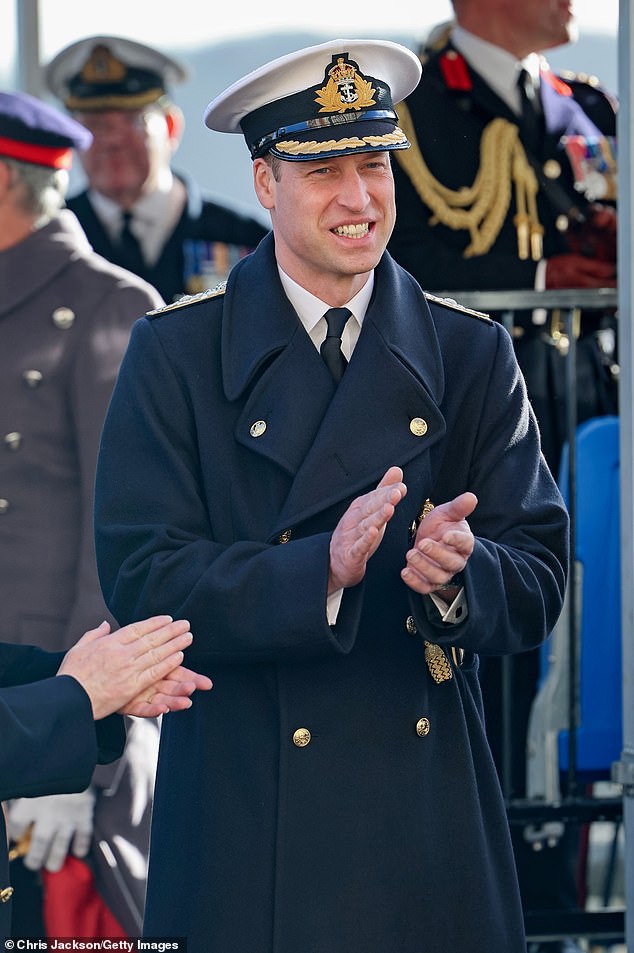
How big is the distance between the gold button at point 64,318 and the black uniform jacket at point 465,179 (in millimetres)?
787

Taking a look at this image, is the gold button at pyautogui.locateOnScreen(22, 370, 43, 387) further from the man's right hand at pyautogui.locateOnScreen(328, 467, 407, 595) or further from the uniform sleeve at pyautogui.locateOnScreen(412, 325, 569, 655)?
the man's right hand at pyautogui.locateOnScreen(328, 467, 407, 595)

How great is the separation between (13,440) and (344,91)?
147 cm

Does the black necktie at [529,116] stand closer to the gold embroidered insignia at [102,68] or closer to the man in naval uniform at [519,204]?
the man in naval uniform at [519,204]

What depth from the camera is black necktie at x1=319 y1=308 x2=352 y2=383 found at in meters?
2.55

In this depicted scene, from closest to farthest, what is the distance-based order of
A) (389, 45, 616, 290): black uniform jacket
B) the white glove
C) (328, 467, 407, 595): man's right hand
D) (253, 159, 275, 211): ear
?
(328, 467, 407, 595): man's right hand → (253, 159, 275, 211): ear → the white glove → (389, 45, 616, 290): black uniform jacket

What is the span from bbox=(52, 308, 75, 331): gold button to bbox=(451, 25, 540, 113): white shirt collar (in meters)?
1.20

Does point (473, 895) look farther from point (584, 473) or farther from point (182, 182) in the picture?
point (182, 182)

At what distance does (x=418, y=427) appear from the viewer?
8.09 feet

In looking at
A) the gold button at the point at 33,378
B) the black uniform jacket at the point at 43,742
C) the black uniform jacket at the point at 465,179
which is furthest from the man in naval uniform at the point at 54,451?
the black uniform jacket at the point at 43,742

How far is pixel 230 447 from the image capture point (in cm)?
249

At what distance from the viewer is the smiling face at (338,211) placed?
2467 mm

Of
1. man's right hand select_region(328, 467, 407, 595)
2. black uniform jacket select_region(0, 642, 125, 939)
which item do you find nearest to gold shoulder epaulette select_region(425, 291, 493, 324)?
man's right hand select_region(328, 467, 407, 595)

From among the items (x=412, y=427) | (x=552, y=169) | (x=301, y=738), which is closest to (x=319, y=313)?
(x=412, y=427)

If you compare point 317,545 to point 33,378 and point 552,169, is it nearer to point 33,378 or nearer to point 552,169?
point 33,378
